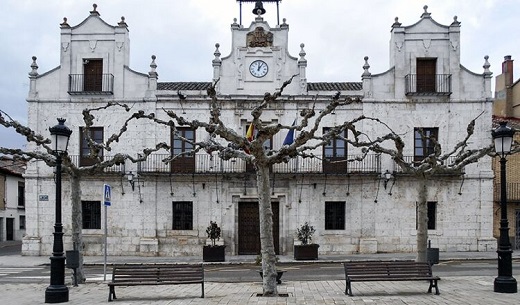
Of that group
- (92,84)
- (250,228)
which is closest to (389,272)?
(250,228)

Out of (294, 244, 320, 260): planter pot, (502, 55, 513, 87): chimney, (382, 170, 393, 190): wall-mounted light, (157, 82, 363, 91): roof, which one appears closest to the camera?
(294, 244, 320, 260): planter pot

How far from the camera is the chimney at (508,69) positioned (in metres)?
39.1

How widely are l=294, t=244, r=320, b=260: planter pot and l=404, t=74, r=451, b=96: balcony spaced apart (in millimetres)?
9045

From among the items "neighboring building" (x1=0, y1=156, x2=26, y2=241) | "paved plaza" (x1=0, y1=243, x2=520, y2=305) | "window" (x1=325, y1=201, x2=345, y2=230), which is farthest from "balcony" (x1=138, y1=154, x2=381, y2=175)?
"neighboring building" (x1=0, y1=156, x2=26, y2=241)

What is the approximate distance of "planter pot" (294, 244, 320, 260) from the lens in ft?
82.4

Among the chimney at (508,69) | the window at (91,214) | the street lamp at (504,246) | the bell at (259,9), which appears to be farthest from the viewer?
the chimney at (508,69)

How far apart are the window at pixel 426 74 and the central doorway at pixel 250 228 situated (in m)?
9.28

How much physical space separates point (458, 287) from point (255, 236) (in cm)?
1404

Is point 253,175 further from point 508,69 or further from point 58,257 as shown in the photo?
point 508,69

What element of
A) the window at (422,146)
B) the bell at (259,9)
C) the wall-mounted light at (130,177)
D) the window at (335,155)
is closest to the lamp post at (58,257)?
the wall-mounted light at (130,177)

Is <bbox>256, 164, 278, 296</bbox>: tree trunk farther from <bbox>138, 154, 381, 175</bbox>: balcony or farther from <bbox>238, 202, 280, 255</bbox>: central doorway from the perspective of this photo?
<bbox>238, 202, 280, 255</bbox>: central doorway

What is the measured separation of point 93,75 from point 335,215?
13881 mm

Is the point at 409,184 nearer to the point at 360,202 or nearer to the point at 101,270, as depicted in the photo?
the point at 360,202

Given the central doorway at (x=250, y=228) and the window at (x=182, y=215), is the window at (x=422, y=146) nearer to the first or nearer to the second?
the central doorway at (x=250, y=228)
